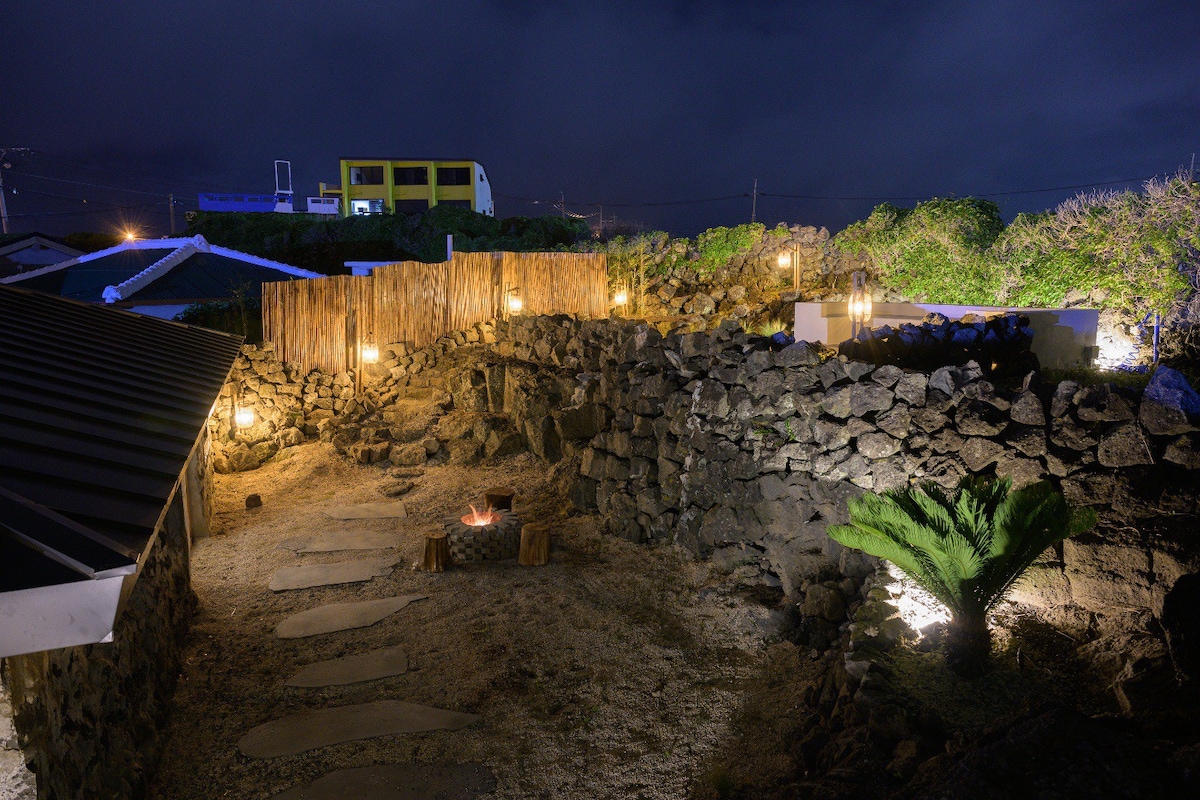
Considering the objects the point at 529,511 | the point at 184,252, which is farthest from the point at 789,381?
the point at 184,252

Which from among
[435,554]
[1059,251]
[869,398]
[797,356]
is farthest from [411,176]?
[869,398]

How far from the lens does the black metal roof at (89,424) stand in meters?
2.29

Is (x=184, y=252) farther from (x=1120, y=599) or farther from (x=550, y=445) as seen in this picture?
(x=1120, y=599)

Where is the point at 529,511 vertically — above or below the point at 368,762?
above

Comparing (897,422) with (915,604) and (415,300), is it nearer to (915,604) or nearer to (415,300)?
(915,604)

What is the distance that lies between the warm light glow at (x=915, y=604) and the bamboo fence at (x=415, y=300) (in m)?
10.9

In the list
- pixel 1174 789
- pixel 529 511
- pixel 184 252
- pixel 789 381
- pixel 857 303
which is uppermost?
pixel 184 252

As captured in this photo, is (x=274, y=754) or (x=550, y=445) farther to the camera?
(x=550, y=445)

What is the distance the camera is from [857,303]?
9.66 m

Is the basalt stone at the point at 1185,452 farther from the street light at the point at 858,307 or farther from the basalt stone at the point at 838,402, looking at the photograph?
the street light at the point at 858,307

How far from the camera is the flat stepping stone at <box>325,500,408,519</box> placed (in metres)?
9.22

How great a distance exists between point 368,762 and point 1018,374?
288 inches

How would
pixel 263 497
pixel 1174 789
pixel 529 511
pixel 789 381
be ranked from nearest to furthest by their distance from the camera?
pixel 1174 789, pixel 789 381, pixel 529 511, pixel 263 497

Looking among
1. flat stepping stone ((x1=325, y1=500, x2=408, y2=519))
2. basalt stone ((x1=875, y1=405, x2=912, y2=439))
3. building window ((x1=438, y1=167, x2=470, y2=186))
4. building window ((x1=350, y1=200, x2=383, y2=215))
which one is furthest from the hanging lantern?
building window ((x1=350, y1=200, x2=383, y2=215))
